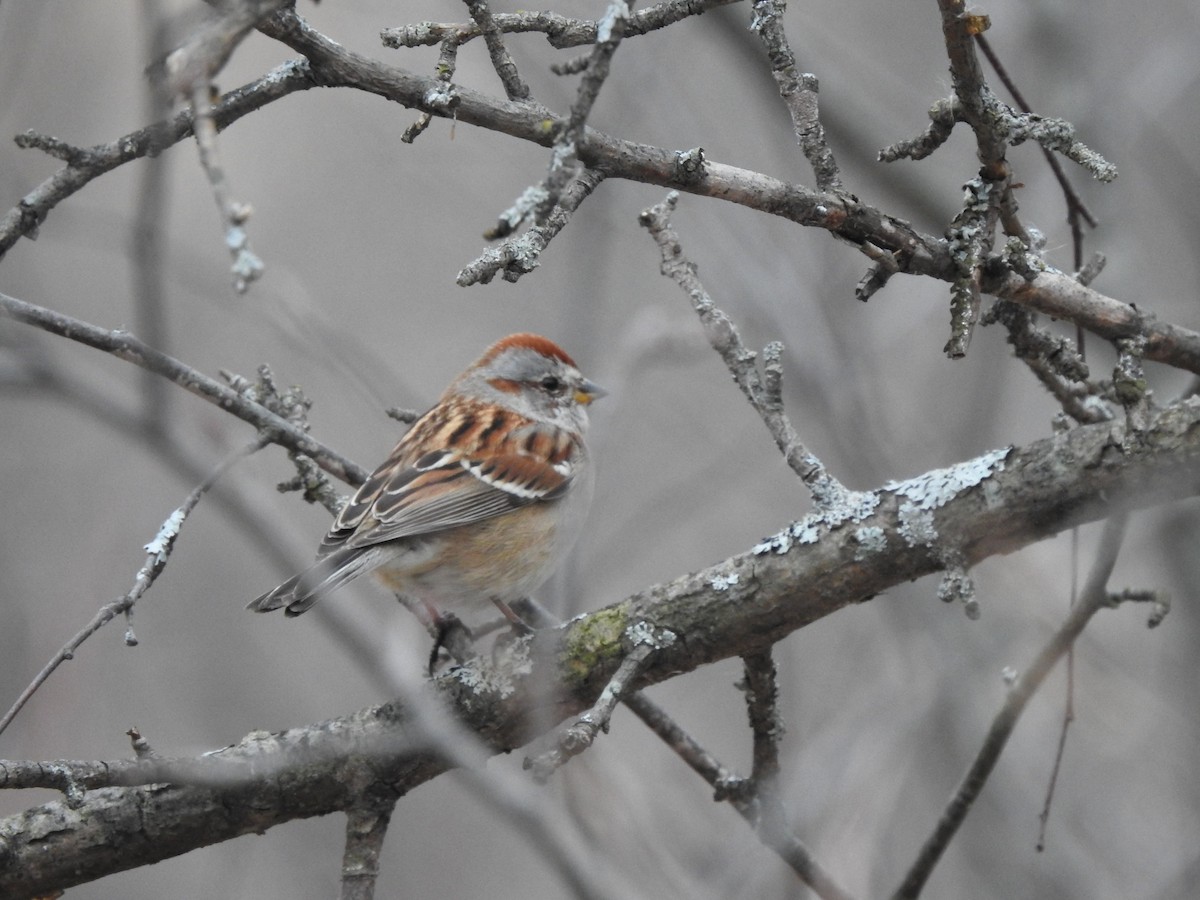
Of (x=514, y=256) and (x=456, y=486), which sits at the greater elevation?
(x=456, y=486)

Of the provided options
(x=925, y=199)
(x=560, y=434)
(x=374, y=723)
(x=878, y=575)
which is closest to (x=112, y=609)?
(x=374, y=723)

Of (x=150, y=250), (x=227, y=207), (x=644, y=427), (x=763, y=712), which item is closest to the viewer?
(x=227, y=207)

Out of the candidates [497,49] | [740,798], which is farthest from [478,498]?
[497,49]

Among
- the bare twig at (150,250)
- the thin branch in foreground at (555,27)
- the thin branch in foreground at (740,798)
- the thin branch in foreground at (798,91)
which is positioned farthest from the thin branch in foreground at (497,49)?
the thin branch in foreground at (740,798)

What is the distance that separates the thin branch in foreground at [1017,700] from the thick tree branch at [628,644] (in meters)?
0.21

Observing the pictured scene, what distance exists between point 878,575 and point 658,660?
0.49m

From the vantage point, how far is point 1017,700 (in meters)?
2.73

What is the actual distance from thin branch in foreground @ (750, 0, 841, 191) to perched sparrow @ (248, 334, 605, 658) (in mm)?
1775

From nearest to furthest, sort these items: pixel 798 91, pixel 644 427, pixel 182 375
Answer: pixel 798 91 < pixel 182 375 < pixel 644 427

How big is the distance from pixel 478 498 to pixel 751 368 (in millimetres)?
1931

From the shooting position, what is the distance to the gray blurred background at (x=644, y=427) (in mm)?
4289

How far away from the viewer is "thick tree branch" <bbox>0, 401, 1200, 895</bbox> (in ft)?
7.56

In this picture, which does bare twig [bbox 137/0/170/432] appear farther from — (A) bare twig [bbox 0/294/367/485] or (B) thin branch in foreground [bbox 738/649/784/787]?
(B) thin branch in foreground [bbox 738/649/784/787]

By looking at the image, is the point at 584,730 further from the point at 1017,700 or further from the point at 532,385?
the point at 532,385
